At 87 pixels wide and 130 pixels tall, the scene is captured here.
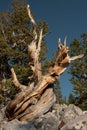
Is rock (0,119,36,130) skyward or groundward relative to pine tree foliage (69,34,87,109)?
groundward

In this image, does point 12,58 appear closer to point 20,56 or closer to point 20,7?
point 20,56

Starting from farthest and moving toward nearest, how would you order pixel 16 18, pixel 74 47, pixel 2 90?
pixel 74 47 < pixel 16 18 < pixel 2 90

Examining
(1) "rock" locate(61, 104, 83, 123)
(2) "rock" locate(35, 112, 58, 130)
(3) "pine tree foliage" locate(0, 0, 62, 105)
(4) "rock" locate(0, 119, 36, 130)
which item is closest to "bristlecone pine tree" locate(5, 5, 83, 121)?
(1) "rock" locate(61, 104, 83, 123)

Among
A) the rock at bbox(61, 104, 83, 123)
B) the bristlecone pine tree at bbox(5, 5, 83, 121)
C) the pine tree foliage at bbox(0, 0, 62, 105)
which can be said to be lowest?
the rock at bbox(61, 104, 83, 123)

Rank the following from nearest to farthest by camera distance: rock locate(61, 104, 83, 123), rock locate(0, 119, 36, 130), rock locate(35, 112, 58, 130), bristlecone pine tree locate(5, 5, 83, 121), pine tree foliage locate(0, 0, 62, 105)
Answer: rock locate(0, 119, 36, 130) < rock locate(35, 112, 58, 130) < rock locate(61, 104, 83, 123) < bristlecone pine tree locate(5, 5, 83, 121) < pine tree foliage locate(0, 0, 62, 105)

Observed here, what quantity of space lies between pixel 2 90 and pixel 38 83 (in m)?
11.1

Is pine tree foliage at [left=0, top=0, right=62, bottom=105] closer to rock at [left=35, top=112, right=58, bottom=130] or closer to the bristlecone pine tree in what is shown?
the bristlecone pine tree

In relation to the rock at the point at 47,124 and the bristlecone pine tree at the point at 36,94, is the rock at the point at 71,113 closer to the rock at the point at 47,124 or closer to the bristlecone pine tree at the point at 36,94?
the rock at the point at 47,124

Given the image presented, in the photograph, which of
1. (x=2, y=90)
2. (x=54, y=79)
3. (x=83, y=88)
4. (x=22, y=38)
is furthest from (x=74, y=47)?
(x=54, y=79)

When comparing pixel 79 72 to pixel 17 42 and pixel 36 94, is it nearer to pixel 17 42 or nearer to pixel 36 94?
pixel 17 42

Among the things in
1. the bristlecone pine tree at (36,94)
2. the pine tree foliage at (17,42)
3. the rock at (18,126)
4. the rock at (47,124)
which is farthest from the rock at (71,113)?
the pine tree foliage at (17,42)

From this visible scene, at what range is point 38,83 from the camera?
1692 centimetres

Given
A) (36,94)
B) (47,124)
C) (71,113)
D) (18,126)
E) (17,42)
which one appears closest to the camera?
(18,126)

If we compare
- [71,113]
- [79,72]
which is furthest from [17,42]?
[71,113]
